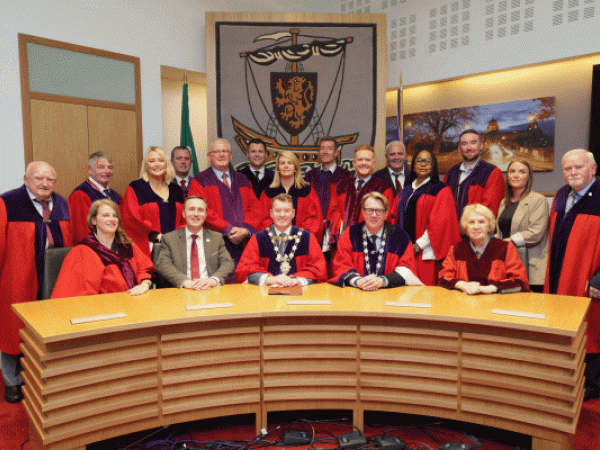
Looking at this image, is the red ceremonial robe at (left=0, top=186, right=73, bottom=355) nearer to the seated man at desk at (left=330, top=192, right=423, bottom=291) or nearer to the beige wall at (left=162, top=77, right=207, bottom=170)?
the seated man at desk at (left=330, top=192, right=423, bottom=291)

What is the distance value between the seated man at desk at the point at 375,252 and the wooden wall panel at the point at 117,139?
324cm

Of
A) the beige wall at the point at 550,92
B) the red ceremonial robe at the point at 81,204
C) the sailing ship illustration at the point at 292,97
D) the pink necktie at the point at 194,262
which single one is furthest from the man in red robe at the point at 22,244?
the beige wall at the point at 550,92

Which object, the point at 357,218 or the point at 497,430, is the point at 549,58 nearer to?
the point at 357,218

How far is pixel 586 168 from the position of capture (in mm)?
2891

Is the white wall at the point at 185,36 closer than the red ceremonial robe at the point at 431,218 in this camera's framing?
No

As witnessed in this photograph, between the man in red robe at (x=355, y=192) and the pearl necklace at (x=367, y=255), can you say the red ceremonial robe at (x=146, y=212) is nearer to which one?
the man in red robe at (x=355, y=192)

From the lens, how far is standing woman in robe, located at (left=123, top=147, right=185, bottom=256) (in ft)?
11.9

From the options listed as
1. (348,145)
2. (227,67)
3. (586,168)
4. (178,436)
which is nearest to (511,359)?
(586,168)

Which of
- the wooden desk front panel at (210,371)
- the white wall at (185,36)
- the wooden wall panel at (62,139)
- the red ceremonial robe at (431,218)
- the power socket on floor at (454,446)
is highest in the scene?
the white wall at (185,36)

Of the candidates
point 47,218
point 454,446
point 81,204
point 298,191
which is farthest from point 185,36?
point 454,446

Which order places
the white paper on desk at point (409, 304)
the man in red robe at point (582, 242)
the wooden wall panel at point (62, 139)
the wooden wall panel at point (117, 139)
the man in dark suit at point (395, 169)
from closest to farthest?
the white paper on desk at point (409, 304) → the man in red robe at point (582, 242) → the man in dark suit at point (395, 169) → the wooden wall panel at point (62, 139) → the wooden wall panel at point (117, 139)

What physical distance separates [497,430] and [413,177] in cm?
209

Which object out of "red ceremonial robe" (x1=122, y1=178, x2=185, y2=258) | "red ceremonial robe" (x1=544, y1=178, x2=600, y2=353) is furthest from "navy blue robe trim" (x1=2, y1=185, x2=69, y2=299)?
"red ceremonial robe" (x1=544, y1=178, x2=600, y2=353)

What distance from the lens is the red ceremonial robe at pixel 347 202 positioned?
12.6 feet
